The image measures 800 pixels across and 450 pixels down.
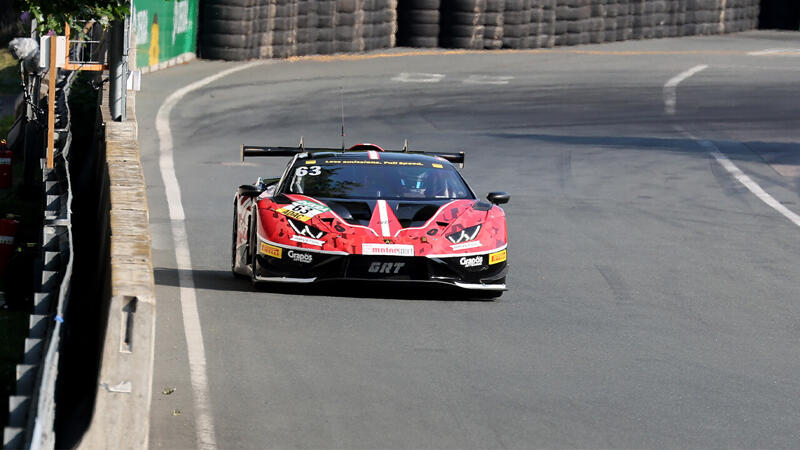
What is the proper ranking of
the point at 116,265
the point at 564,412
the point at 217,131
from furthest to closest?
the point at 217,131
the point at 564,412
the point at 116,265

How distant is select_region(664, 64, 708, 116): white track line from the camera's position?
3256 centimetres

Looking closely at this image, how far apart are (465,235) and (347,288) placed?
109 centimetres

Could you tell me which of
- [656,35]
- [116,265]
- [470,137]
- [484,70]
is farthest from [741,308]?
[656,35]

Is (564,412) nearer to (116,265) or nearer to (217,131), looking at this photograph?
(116,265)

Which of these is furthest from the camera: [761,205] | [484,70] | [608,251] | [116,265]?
[484,70]

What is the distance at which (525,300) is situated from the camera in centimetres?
1372

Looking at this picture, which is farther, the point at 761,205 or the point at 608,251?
the point at 761,205

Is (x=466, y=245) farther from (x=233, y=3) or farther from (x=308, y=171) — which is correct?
(x=233, y=3)

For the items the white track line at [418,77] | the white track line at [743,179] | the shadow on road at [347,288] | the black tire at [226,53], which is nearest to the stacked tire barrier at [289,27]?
the black tire at [226,53]

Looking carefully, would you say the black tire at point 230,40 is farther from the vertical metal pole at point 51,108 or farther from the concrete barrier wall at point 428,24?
the vertical metal pole at point 51,108

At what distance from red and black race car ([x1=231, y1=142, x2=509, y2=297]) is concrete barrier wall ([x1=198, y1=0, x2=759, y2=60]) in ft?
73.5

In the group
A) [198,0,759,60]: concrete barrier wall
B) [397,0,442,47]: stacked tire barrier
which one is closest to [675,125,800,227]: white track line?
[198,0,759,60]: concrete barrier wall

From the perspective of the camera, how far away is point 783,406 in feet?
32.9

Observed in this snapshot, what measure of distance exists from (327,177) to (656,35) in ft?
112
